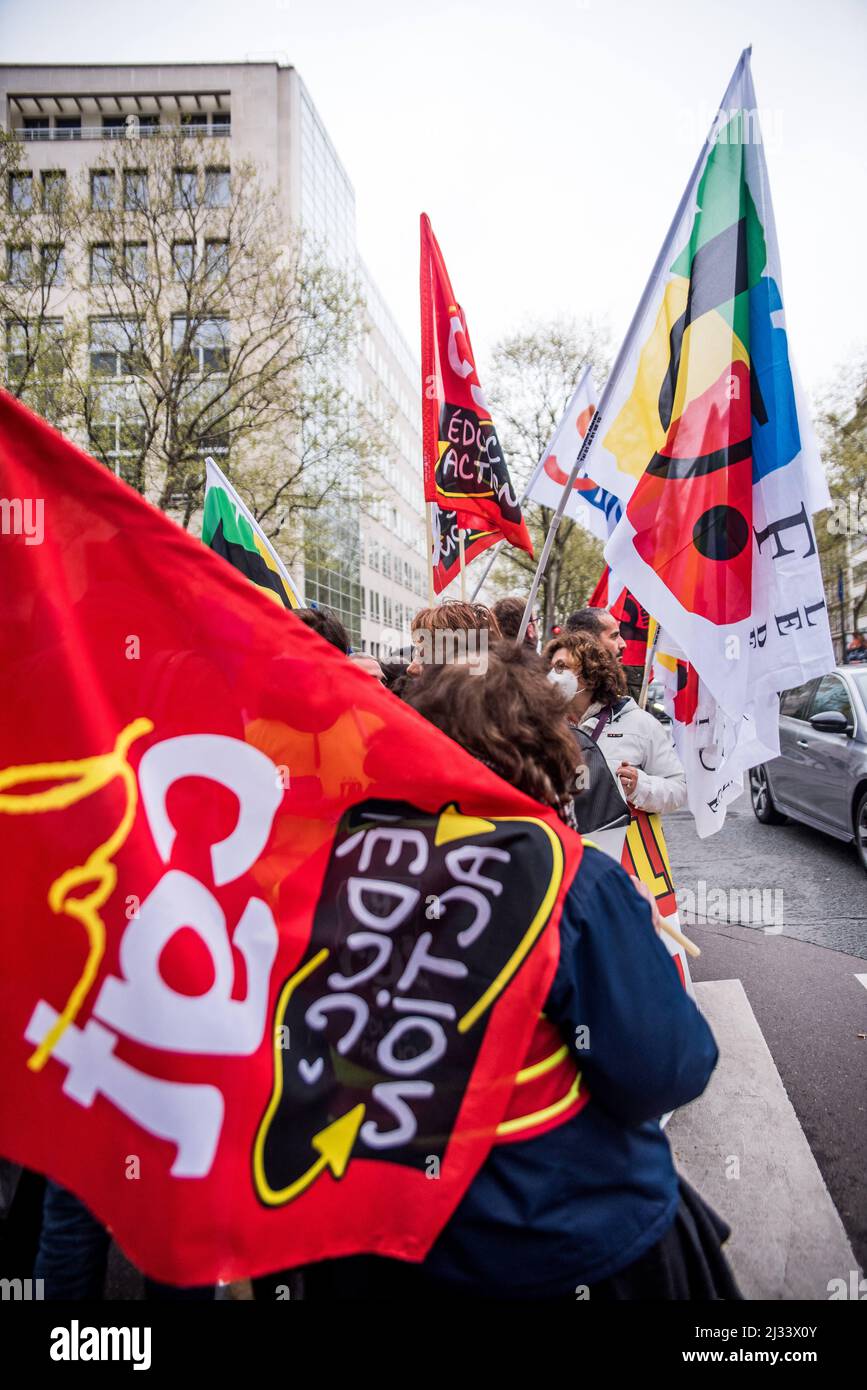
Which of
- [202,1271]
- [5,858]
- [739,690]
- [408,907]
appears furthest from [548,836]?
[739,690]

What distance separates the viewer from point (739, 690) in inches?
125

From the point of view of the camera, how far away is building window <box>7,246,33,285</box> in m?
16.4

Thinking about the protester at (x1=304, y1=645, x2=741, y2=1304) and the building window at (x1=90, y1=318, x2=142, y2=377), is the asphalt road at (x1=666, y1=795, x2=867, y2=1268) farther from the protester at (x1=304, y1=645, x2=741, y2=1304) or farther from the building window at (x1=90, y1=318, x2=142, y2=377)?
the building window at (x1=90, y1=318, x2=142, y2=377)

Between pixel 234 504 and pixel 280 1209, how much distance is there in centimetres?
333

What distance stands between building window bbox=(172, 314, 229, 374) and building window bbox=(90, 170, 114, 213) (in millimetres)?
2444

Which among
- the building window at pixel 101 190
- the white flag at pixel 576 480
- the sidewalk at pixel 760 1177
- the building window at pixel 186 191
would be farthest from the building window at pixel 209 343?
the sidewalk at pixel 760 1177

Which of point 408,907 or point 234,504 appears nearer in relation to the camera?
point 408,907

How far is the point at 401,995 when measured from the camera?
1351mm

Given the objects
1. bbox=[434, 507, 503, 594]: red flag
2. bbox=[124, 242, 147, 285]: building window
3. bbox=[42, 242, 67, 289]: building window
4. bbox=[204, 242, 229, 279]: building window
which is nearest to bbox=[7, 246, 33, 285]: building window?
bbox=[42, 242, 67, 289]: building window

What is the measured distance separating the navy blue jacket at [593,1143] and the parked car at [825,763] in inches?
205

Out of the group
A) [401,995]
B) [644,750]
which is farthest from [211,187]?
[401,995]

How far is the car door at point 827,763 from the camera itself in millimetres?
6594
